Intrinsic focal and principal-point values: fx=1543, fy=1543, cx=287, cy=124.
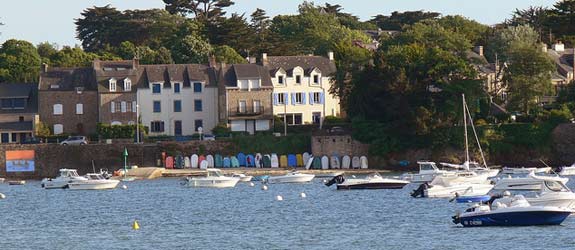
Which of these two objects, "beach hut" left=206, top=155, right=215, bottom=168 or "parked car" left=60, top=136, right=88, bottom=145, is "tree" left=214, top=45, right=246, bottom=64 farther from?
"beach hut" left=206, top=155, right=215, bottom=168

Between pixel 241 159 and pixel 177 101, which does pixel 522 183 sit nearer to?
pixel 241 159

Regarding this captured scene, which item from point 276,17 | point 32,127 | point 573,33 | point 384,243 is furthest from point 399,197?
point 276,17

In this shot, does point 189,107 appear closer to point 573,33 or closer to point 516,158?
point 516,158

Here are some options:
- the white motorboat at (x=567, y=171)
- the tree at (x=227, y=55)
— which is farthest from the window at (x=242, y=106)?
the white motorboat at (x=567, y=171)

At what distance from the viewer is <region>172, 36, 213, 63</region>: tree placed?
447 ft

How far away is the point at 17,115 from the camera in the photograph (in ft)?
389

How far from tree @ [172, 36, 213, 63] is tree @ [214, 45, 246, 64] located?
3.00 ft

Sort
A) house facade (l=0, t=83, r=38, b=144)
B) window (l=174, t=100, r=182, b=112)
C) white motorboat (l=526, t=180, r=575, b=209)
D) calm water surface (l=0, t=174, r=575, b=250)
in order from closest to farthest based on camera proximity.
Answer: calm water surface (l=0, t=174, r=575, b=250)
white motorboat (l=526, t=180, r=575, b=209)
house facade (l=0, t=83, r=38, b=144)
window (l=174, t=100, r=182, b=112)

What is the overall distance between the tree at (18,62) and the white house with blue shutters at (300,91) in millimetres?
27511

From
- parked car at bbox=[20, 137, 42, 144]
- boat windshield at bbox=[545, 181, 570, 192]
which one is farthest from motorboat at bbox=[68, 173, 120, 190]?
boat windshield at bbox=[545, 181, 570, 192]

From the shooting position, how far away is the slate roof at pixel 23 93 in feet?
390

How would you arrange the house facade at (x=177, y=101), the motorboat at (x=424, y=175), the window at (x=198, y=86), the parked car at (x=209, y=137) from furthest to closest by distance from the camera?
the window at (x=198, y=86) → the house facade at (x=177, y=101) → the parked car at (x=209, y=137) → the motorboat at (x=424, y=175)

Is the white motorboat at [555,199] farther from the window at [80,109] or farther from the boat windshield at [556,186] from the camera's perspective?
the window at [80,109]

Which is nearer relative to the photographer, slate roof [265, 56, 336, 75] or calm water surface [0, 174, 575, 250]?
calm water surface [0, 174, 575, 250]
